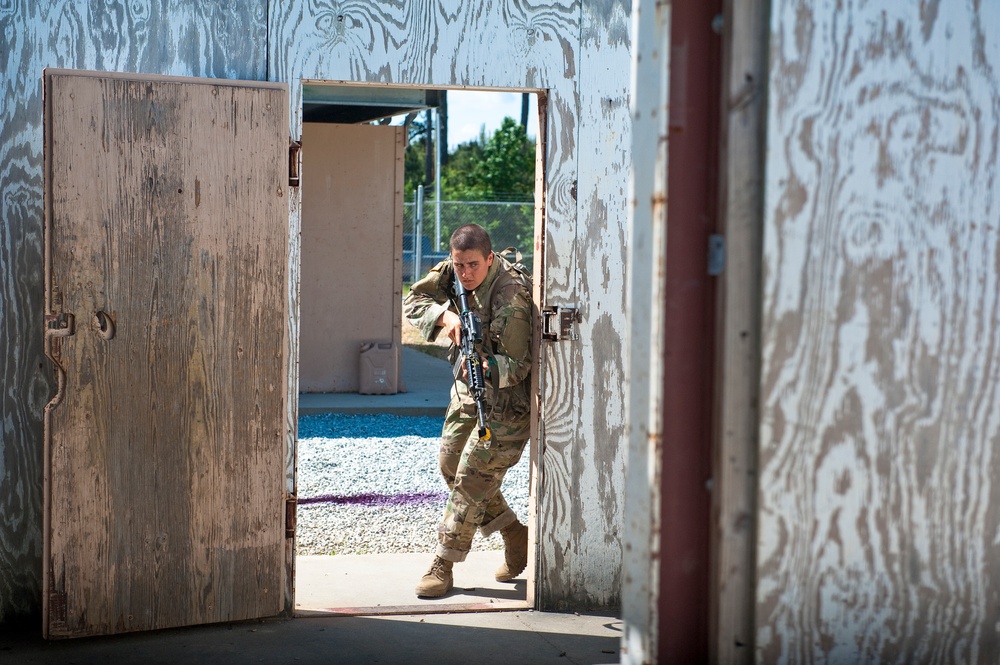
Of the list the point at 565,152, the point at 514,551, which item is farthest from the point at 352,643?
the point at 565,152

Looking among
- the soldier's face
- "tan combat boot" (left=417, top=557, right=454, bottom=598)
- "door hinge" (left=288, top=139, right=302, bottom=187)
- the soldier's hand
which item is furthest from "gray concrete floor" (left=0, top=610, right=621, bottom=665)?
"door hinge" (left=288, top=139, right=302, bottom=187)

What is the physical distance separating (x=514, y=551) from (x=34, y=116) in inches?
120

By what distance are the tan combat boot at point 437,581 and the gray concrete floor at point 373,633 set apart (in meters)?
0.05

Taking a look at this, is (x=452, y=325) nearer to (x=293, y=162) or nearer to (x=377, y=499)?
(x=293, y=162)

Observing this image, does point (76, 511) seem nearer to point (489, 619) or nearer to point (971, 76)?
point (489, 619)

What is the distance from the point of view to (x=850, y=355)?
69.6 inches

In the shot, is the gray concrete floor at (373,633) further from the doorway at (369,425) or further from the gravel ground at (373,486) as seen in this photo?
the gravel ground at (373,486)

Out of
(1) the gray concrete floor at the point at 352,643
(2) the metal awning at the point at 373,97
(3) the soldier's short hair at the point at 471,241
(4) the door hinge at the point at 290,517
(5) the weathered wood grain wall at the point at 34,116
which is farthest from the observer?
(2) the metal awning at the point at 373,97

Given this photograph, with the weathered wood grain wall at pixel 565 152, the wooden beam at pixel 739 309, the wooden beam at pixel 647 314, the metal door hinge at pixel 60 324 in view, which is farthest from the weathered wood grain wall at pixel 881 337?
the metal door hinge at pixel 60 324

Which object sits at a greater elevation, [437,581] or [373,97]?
[373,97]

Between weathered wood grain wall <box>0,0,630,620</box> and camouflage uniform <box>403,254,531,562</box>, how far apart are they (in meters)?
0.32

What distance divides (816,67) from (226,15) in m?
3.09

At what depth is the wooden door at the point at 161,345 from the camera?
4.00 metres

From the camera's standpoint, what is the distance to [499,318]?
15.8ft
